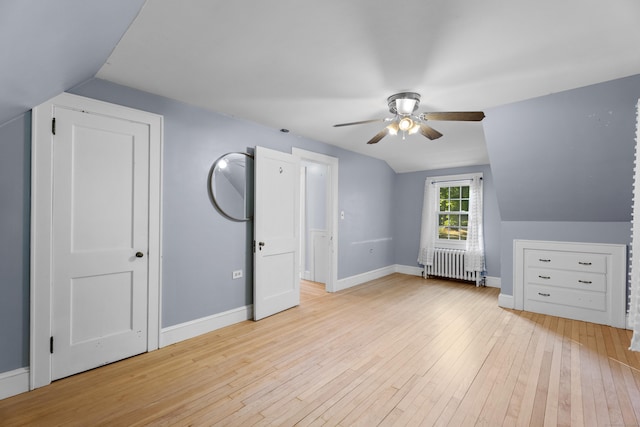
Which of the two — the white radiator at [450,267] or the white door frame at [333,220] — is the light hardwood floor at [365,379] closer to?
the white door frame at [333,220]

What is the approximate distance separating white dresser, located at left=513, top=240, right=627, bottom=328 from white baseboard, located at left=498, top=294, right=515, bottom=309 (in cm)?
6

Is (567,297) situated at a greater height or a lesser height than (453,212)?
lesser

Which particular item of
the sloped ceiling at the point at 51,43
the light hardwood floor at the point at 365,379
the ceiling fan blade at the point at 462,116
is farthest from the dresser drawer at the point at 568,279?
the sloped ceiling at the point at 51,43

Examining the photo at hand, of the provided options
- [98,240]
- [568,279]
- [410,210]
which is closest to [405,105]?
[98,240]

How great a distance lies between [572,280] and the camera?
3646mm

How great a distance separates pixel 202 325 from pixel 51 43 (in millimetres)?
2663

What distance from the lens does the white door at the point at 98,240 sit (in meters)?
2.26

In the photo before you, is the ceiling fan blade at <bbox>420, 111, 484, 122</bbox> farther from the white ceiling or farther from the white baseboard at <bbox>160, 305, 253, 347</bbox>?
the white baseboard at <bbox>160, 305, 253, 347</bbox>

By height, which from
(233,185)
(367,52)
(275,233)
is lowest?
(275,233)

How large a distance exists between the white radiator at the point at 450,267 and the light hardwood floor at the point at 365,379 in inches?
75.1

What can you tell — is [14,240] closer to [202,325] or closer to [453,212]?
[202,325]

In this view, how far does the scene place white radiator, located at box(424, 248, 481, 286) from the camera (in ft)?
17.9

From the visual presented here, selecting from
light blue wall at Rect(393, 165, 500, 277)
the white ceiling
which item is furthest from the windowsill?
the white ceiling

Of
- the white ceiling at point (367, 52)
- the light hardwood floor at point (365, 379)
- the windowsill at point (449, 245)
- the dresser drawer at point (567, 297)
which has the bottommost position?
the light hardwood floor at point (365, 379)
